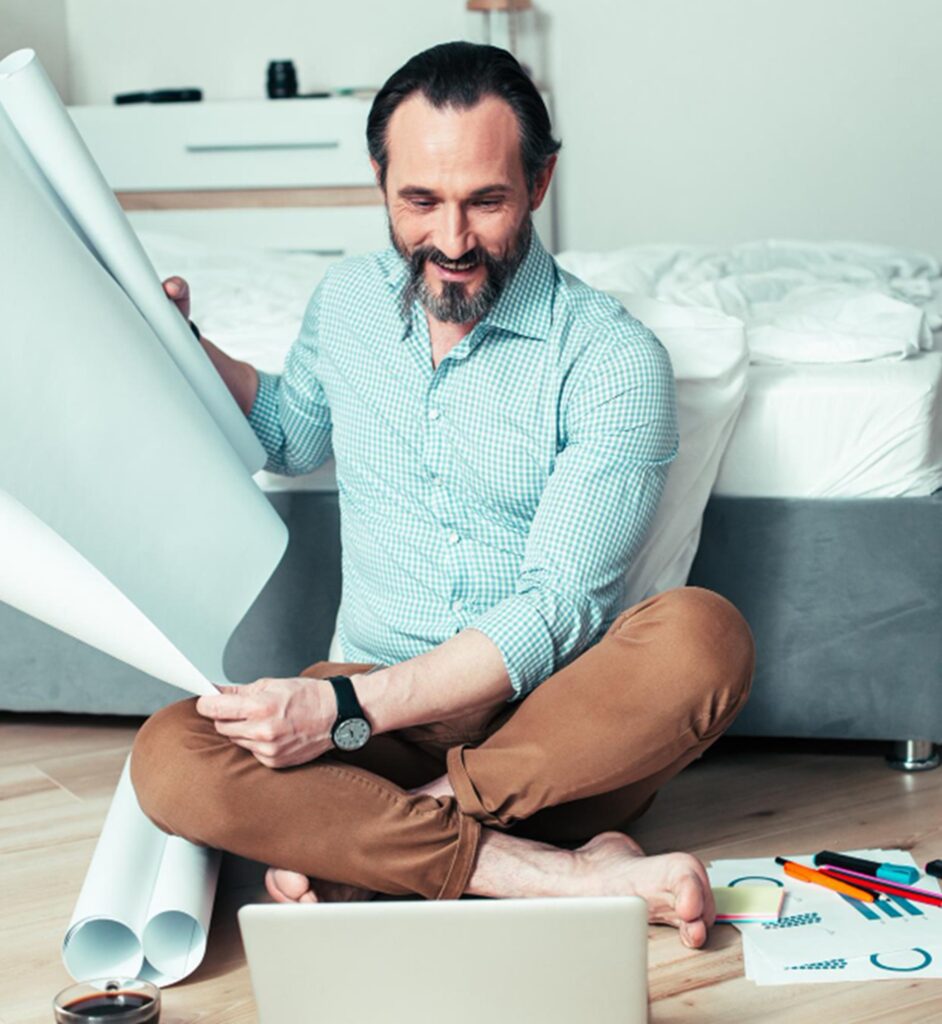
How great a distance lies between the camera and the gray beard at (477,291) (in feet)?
5.18

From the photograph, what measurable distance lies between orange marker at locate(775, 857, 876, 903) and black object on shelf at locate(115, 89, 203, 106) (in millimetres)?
3512

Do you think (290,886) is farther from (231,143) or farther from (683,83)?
(683,83)

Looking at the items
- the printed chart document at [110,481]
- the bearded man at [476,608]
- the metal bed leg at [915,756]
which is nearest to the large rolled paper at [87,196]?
the printed chart document at [110,481]

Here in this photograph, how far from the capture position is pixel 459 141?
153 centimetres

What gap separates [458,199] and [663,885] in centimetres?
72

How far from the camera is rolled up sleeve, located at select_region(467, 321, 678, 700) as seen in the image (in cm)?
149

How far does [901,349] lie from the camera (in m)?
1.98

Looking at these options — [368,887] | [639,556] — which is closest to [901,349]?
[639,556]

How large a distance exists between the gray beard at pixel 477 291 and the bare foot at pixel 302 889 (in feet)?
1.96

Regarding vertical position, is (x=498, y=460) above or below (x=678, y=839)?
above

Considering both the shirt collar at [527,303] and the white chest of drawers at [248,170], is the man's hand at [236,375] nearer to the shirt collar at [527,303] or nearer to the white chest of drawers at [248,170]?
the shirt collar at [527,303]

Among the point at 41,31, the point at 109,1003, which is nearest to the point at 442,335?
the point at 109,1003

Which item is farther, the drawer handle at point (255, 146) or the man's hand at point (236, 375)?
the drawer handle at point (255, 146)

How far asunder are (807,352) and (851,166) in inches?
103
